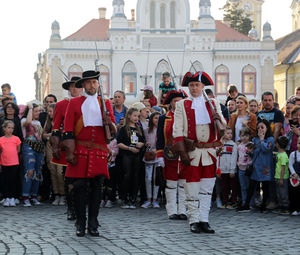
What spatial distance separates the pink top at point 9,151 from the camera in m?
11.5

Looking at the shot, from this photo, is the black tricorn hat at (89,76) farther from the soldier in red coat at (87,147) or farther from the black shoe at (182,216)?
the black shoe at (182,216)

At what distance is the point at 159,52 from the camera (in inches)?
2073

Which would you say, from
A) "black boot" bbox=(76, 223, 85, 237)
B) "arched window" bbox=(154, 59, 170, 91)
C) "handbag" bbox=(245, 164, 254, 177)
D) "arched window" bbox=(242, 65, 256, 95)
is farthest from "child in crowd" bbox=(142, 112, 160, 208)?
"arched window" bbox=(242, 65, 256, 95)

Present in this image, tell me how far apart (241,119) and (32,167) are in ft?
12.0

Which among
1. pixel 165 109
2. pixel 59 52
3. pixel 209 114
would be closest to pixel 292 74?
pixel 59 52

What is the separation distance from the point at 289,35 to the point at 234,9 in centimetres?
602

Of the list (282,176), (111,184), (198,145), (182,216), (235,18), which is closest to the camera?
(198,145)

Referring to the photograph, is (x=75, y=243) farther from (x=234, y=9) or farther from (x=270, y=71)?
(x=234, y=9)

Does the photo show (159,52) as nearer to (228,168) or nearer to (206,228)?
(228,168)

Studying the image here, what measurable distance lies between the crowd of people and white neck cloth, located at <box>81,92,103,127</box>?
2269mm

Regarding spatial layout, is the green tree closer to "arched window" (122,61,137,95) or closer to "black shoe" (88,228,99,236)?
"arched window" (122,61,137,95)

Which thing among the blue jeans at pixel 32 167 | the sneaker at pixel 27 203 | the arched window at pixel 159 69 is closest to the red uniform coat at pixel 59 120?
the sneaker at pixel 27 203

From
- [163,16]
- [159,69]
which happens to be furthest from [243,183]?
[163,16]

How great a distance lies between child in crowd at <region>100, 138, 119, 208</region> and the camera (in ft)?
37.0
